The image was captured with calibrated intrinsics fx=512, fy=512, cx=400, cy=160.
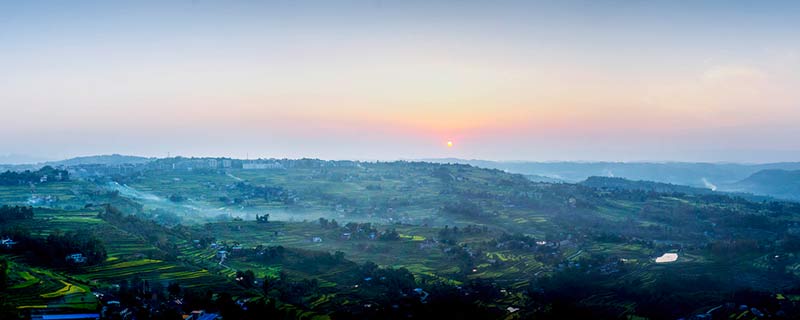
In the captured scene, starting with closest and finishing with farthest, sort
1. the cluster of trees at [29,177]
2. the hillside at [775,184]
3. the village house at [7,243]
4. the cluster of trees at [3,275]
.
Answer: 1. the cluster of trees at [3,275]
2. the village house at [7,243]
3. the cluster of trees at [29,177]
4. the hillside at [775,184]

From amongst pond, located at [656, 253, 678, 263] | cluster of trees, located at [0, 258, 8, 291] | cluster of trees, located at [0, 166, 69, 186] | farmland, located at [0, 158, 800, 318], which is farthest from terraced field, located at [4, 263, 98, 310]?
cluster of trees, located at [0, 166, 69, 186]

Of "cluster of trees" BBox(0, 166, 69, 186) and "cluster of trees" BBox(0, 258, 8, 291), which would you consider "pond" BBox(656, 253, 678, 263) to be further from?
"cluster of trees" BBox(0, 166, 69, 186)

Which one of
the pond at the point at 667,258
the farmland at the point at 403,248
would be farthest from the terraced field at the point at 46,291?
A: the pond at the point at 667,258

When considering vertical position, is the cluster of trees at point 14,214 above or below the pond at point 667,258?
above

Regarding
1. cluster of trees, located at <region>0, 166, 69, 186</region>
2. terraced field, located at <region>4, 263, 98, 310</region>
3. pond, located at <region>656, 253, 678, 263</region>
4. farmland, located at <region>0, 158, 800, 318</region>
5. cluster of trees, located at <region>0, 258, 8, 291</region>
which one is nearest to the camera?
terraced field, located at <region>4, 263, 98, 310</region>

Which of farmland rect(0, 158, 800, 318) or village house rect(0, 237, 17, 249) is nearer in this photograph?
farmland rect(0, 158, 800, 318)

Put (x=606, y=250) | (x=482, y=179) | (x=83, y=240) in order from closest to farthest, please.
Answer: (x=83, y=240) → (x=606, y=250) → (x=482, y=179)

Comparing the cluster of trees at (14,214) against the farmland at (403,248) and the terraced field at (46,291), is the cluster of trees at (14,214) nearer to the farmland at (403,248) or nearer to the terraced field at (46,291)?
the farmland at (403,248)

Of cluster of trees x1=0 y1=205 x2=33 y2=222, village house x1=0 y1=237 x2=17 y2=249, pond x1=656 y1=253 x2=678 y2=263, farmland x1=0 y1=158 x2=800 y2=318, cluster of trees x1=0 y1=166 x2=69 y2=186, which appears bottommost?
pond x1=656 y1=253 x2=678 y2=263

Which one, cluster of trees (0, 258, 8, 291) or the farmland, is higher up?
cluster of trees (0, 258, 8, 291)

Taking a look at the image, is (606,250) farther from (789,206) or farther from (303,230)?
(789,206)

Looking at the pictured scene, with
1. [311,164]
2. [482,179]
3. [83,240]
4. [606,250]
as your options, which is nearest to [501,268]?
[606,250]
